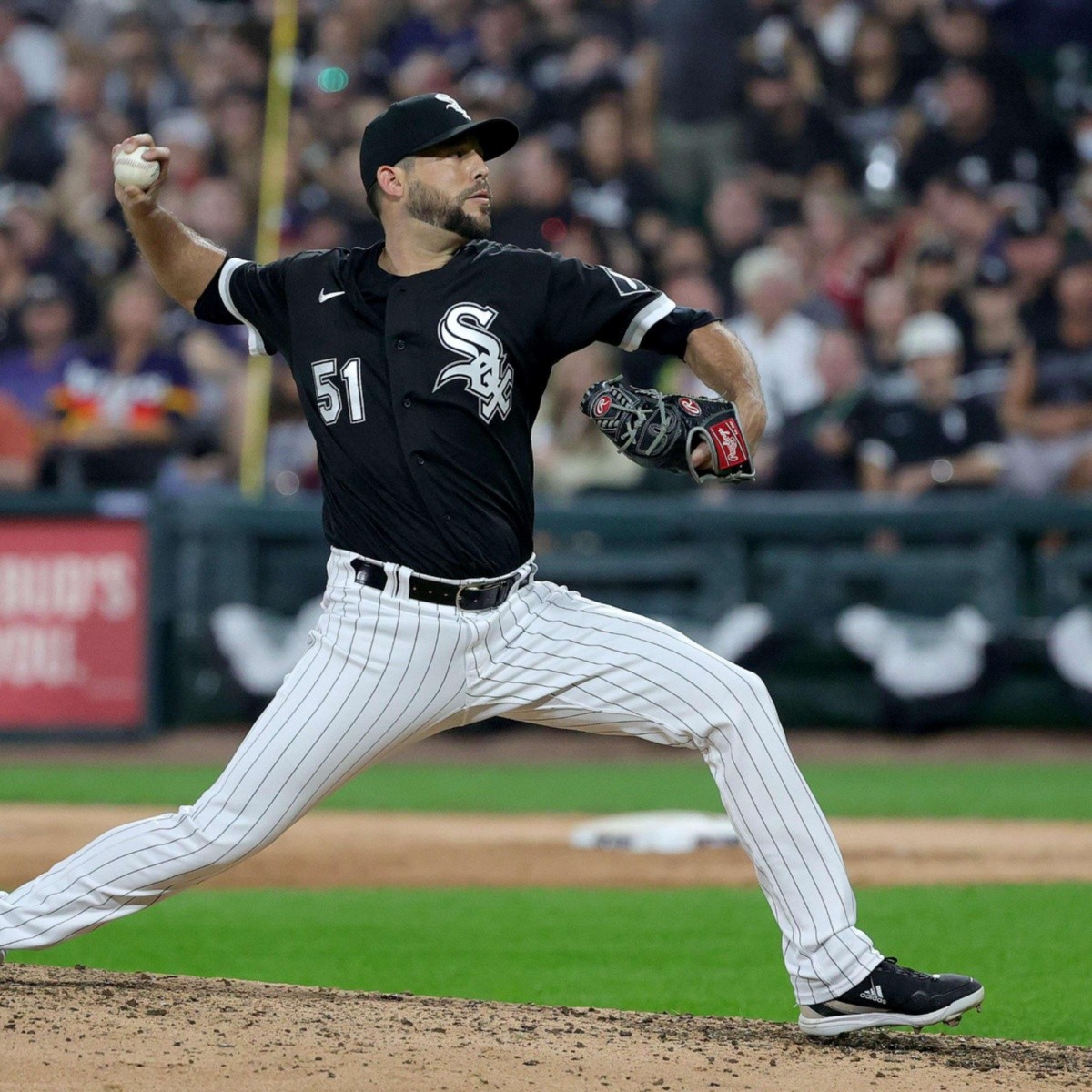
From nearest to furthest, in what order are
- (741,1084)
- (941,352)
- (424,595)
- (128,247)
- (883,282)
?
(741,1084) → (424,595) → (941,352) → (883,282) → (128,247)

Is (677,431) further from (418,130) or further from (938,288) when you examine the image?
(938,288)

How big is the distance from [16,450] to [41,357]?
2.71ft

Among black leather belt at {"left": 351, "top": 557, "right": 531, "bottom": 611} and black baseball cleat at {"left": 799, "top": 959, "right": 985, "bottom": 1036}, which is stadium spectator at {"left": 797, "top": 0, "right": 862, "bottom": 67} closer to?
black leather belt at {"left": 351, "top": 557, "right": 531, "bottom": 611}

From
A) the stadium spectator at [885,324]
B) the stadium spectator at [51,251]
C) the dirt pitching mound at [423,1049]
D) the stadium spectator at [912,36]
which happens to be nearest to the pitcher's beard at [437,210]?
the dirt pitching mound at [423,1049]

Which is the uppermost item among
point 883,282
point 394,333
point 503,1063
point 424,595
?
point 883,282

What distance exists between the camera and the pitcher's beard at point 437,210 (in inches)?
158

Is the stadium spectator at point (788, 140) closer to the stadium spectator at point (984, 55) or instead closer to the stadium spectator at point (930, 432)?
the stadium spectator at point (984, 55)

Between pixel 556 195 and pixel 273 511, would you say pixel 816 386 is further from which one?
pixel 273 511

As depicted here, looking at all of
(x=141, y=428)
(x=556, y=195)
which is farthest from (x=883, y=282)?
(x=141, y=428)

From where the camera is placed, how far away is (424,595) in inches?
154

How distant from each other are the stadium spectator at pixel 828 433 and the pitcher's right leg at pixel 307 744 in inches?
265

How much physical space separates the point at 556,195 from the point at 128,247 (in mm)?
2937

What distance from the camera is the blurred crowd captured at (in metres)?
10.4

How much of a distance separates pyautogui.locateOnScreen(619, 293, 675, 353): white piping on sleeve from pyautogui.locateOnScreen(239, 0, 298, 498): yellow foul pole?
22.7ft
